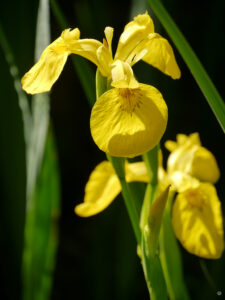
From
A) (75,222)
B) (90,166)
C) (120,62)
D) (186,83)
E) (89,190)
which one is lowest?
(75,222)

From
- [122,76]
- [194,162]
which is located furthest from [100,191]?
[122,76]

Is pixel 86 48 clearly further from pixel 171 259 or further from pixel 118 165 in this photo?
pixel 171 259

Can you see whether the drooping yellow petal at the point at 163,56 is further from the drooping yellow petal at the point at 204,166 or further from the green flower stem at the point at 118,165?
the drooping yellow petal at the point at 204,166

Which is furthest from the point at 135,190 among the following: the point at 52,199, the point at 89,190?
the point at 52,199

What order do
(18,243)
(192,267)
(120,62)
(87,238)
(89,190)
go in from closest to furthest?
1. (120,62)
2. (89,190)
3. (18,243)
4. (192,267)
5. (87,238)

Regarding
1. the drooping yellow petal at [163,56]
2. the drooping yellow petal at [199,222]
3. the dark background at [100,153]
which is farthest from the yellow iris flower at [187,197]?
the dark background at [100,153]

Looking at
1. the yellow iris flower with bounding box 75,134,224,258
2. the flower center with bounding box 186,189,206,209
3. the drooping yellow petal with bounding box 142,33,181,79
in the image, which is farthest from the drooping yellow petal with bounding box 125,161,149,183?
the drooping yellow petal with bounding box 142,33,181,79

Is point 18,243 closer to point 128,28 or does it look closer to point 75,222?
point 75,222
